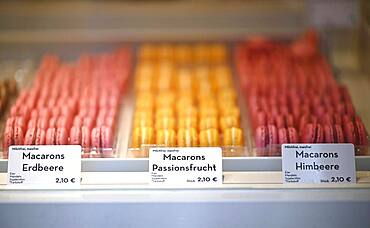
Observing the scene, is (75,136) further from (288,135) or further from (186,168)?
(288,135)

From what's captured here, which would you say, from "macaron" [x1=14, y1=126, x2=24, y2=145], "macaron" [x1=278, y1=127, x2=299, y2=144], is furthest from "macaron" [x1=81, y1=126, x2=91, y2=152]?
"macaron" [x1=278, y1=127, x2=299, y2=144]

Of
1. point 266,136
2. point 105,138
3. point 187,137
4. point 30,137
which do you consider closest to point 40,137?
point 30,137

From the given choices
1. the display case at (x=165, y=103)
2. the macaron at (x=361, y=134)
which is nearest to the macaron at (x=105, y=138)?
the display case at (x=165, y=103)

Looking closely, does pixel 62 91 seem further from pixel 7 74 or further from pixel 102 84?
pixel 7 74

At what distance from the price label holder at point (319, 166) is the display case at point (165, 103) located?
18mm

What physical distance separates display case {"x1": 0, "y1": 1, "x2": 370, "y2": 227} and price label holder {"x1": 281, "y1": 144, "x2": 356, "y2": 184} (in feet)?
0.06

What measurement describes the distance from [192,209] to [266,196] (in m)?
0.14

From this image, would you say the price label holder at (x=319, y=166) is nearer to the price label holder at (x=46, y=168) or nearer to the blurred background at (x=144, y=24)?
the price label holder at (x=46, y=168)

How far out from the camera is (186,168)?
1073mm

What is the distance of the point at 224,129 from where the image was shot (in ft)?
4.08

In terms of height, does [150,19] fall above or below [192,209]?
above

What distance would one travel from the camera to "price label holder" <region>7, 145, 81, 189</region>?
108 centimetres

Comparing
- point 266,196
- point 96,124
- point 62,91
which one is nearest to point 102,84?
point 62,91

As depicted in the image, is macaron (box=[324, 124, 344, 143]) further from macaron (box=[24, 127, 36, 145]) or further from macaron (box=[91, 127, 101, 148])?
macaron (box=[24, 127, 36, 145])
